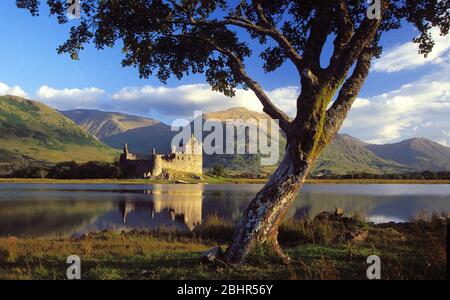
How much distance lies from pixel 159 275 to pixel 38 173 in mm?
136808

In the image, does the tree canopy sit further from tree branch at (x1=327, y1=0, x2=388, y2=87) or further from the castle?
the castle

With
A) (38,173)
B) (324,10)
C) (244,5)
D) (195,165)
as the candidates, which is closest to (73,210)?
(244,5)

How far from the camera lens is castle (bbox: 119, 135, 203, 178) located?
140 meters

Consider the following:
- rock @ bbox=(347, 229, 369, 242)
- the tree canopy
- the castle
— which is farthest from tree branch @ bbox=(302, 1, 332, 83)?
the castle

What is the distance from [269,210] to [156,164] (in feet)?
439

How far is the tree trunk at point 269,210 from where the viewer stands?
34.8ft

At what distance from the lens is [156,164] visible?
142 metres

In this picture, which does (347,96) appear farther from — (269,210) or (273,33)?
(269,210)

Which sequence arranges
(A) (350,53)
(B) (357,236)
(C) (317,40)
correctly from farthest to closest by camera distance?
1. (B) (357,236)
2. (C) (317,40)
3. (A) (350,53)

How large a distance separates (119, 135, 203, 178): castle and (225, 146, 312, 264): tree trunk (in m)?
130

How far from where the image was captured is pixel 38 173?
13088 centimetres

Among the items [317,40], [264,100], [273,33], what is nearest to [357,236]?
[264,100]

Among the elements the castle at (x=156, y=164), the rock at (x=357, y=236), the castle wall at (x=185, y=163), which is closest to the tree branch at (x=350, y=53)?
the rock at (x=357, y=236)
